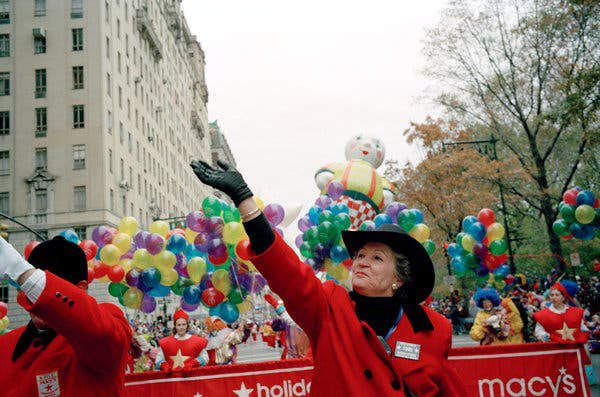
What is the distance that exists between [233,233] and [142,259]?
88.9 inches

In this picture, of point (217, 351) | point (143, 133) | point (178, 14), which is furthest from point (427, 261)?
point (178, 14)

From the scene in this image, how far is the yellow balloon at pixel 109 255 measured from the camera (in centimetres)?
1320

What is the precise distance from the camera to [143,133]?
52125 millimetres

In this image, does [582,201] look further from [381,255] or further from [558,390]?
[381,255]

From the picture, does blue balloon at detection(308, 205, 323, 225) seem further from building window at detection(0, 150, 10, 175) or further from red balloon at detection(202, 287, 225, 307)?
building window at detection(0, 150, 10, 175)

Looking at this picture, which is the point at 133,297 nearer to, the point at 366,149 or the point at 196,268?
the point at 196,268

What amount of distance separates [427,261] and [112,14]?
4617 cm

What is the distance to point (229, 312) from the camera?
44.1 feet

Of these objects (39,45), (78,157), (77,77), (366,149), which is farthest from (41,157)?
(366,149)

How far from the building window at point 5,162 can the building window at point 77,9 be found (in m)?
10.5

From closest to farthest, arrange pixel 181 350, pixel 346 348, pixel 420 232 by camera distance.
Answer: pixel 346 348
pixel 181 350
pixel 420 232

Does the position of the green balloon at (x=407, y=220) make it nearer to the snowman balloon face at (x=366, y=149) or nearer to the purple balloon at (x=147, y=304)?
the snowman balloon face at (x=366, y=149)

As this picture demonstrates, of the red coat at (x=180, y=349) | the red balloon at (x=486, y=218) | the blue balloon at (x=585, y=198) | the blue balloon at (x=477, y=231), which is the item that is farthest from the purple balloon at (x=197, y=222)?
the blue balloon at (x=585, y=198)

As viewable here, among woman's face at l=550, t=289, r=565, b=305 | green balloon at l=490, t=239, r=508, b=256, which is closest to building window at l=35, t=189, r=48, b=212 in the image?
green balloon at l=490, t=239, r=508, b=256
